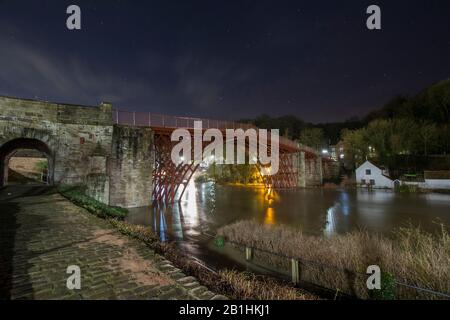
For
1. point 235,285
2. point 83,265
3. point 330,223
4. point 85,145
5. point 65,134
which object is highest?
point 65,134

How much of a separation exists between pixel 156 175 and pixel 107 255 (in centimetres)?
1625

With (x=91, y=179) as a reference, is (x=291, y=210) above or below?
below

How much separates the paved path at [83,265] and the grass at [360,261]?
186 inches

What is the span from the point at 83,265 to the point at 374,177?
41.4 meters

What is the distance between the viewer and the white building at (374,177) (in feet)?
116

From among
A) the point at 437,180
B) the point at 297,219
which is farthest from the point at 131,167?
the point at 437,180

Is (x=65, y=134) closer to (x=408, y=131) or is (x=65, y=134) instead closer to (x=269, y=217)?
(x=269, y=217)

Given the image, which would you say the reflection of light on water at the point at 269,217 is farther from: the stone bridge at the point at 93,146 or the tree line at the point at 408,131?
the tree line at the point at 408,131

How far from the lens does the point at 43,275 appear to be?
3697 millimetres

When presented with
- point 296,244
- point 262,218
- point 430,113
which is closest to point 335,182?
point 430,113

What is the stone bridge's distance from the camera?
543 inches

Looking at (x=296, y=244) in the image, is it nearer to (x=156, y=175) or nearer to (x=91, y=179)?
(x=91, y=179)

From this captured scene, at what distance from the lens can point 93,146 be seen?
1609 centimetres

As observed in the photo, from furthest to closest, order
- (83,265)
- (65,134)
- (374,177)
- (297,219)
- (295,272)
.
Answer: (374,177) → (297,219) → (65,134) → (295,272) → (83,265)
